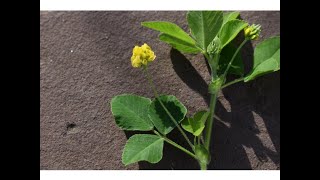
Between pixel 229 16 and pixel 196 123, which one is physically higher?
pixel 229 16


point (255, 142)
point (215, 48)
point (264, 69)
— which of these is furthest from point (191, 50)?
point (255, 142)

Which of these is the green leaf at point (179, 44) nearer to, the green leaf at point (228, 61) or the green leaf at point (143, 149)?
the green leaf at point (228, 61)

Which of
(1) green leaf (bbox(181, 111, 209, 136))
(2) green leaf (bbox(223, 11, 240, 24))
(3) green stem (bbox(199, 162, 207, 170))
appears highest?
(2) green leaf (bbox(223, 11, 240, 24))

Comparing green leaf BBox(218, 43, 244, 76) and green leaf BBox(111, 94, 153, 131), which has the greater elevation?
green leaf BBox(218, 43, 244, 76)

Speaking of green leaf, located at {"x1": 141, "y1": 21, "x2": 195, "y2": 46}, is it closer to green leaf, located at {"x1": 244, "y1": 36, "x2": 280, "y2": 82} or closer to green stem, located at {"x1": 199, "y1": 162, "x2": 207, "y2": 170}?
green leaf, located at {"x1": 244, "y1": 36, "x2": 280, "y2": 82}

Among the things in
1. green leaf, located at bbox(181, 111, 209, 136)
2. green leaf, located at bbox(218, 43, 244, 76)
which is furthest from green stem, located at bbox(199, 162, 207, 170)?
green leaf, located at bbox(218, 43, 244, 76)

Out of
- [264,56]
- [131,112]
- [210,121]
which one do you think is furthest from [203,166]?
[264,56]

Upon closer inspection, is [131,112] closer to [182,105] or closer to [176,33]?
[182,105]

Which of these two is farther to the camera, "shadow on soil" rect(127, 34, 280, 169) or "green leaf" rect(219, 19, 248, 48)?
"shadow on soil" rect(127, 34, 280, 169)
